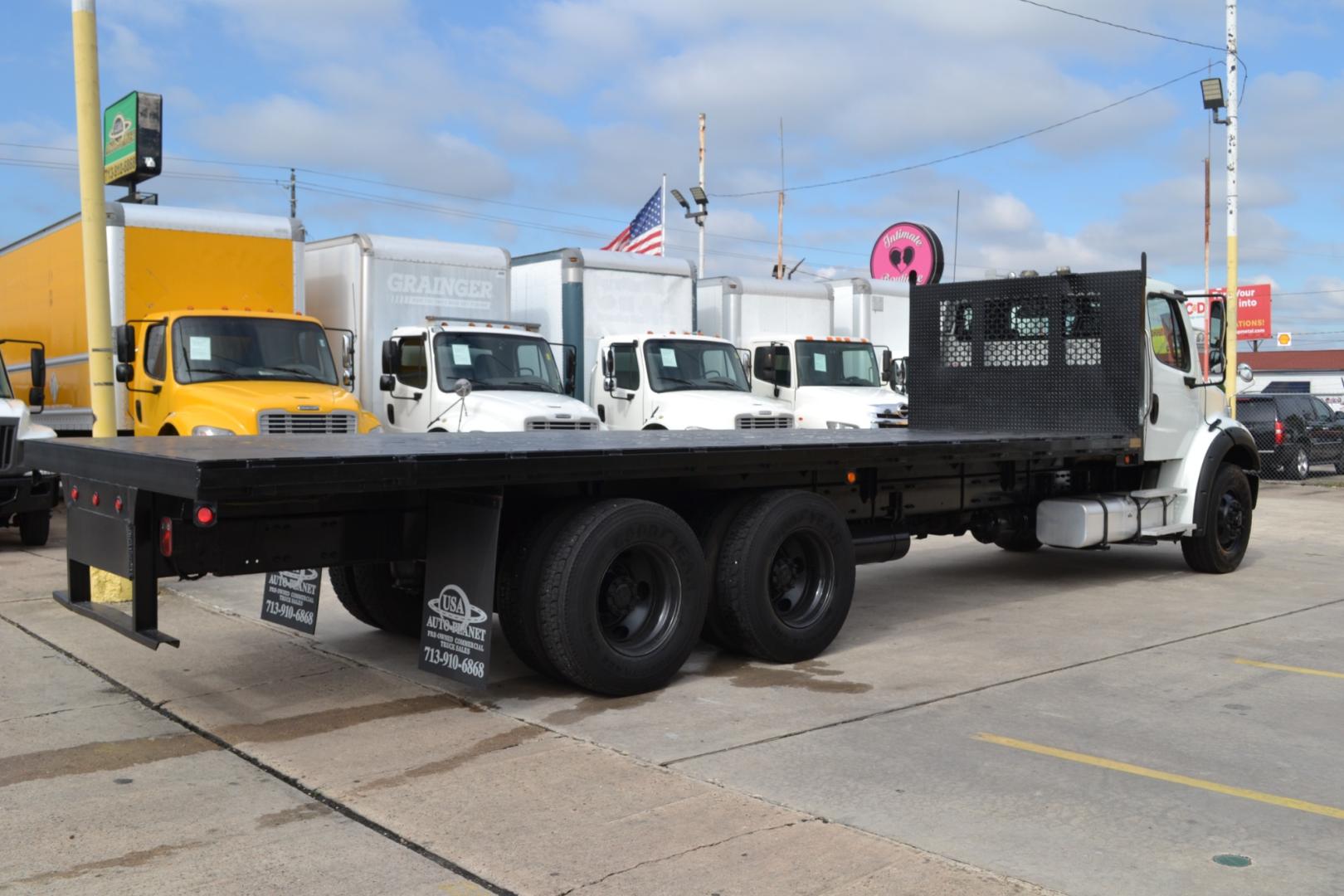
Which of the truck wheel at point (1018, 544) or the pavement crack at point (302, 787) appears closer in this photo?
the pavement crack at point (302, 787)

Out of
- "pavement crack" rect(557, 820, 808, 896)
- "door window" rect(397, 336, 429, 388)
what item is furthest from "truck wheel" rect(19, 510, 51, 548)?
"pavement crack" rect(557, 820, 808, 896)

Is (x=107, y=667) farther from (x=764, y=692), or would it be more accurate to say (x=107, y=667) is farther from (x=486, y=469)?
(x=764, y=692)

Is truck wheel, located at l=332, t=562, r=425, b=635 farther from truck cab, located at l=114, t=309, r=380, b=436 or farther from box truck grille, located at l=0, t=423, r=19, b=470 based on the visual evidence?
box truck grille, located at l=0, t=423, r=19, b=470

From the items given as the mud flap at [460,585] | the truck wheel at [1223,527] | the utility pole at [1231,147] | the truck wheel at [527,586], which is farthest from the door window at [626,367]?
the utility pole at [1231,147]

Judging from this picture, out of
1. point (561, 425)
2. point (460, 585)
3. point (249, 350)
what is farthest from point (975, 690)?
point (249, 350)

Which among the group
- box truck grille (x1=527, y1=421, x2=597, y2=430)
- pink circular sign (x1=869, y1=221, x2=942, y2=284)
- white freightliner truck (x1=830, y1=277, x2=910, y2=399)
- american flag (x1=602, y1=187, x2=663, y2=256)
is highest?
american flag (x1=602, y1=187, x2=663, y2=256)

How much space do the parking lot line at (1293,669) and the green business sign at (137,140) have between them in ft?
58.9

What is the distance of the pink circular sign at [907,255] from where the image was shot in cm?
2052

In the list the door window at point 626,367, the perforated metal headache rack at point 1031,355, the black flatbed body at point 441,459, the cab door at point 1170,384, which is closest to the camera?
the black flatbed body at point 441,459

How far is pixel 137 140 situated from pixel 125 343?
9069 millimetres

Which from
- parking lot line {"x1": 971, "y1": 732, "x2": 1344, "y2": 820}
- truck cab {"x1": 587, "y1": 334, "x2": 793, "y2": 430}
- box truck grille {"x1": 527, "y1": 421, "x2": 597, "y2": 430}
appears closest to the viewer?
parking lot line {"x1": 971, "y1": 732, "x2": 1344, "y2": 820}

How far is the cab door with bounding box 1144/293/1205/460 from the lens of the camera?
407 inches

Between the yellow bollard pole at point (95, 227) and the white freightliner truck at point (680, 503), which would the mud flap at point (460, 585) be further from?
the yellow bollard pole at point (95, 227)

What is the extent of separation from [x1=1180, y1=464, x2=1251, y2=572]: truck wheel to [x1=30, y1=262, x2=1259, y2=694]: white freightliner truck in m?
0.03
